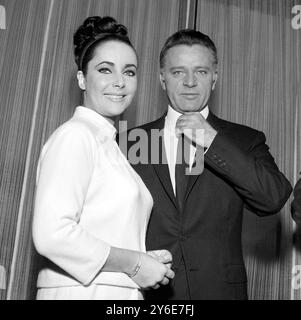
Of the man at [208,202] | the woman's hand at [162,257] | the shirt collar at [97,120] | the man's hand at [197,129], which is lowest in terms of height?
the woman's hand at [162,257]

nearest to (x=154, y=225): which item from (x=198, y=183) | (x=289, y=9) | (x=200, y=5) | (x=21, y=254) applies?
(x=198, y=183)

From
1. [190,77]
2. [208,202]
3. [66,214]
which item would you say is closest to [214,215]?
[208,202]

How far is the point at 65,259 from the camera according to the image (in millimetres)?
1225

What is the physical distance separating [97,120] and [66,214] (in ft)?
1.12

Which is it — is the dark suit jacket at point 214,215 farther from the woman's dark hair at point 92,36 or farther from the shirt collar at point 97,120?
the woman's dark hair at point 92,36

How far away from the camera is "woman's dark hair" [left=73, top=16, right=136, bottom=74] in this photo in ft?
4.96

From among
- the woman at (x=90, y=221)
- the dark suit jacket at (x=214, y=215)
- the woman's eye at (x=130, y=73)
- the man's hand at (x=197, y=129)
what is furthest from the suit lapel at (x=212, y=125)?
the woman's eye at (x=130, y=73)

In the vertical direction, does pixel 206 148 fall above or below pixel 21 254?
above

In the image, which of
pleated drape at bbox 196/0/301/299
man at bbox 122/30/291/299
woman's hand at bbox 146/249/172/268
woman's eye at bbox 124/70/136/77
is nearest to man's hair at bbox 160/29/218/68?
man at bbox 122/30/291/299

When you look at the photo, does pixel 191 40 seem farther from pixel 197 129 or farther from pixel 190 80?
pixel 197 129

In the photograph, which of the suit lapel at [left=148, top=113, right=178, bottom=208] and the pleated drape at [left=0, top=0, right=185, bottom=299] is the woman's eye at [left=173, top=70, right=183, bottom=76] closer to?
the suit lapel at [left=148, top=113, right=178, bottom=208]

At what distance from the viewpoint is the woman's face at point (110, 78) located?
1483 mm
